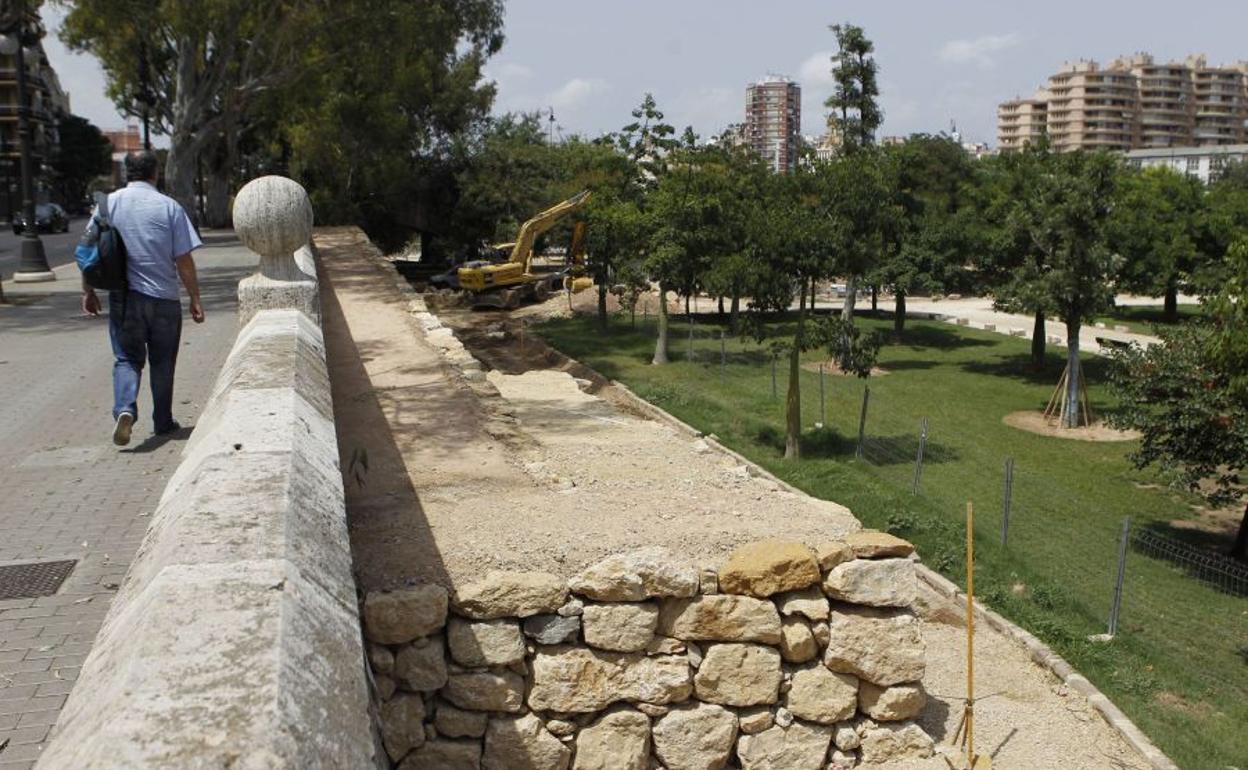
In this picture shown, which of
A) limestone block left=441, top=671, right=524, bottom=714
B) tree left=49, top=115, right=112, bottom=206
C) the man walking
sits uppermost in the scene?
tree left=49, top=115, right=112, bottom=206

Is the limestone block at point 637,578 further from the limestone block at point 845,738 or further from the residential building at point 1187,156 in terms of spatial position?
the residential building at point 1187,156

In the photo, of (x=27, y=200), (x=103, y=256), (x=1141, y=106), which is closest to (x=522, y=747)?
(x=103, y=256)

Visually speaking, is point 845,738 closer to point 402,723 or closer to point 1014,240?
point 402,723

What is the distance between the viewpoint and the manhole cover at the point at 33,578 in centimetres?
539

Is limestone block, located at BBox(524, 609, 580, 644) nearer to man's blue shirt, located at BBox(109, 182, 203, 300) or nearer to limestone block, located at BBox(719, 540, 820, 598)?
limestone block, located at BBox(719, 540, 820, 598)

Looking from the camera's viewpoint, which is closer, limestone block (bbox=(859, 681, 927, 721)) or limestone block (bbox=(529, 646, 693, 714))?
limestone block (bbox=(529, 646, 693, 714))

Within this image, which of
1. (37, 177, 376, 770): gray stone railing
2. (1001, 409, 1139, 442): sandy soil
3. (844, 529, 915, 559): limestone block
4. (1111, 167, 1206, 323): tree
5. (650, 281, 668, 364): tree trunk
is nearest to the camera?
(37, 177, 376, 770): gray stone railing

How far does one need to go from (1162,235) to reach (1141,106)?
12613 centimetres

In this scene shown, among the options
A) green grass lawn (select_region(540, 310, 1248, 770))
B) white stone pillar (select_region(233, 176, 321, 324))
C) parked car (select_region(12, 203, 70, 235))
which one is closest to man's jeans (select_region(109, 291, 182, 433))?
Result: white stone pillar (select_region(233, 176, 321, 324))

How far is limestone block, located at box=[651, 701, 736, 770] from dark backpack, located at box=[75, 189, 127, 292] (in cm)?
484

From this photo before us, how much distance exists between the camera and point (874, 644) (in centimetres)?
559

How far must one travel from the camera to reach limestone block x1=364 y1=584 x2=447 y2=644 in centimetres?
459

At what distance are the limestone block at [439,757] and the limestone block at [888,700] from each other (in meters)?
2.14

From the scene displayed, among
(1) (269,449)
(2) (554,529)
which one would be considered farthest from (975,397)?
(1) (269,449)
